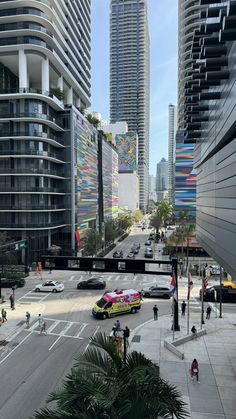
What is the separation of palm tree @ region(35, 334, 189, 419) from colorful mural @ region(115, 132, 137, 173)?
172m

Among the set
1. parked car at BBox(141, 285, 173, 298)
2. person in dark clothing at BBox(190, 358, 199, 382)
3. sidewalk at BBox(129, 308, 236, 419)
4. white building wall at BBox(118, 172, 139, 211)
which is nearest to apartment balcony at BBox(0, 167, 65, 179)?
parked car at BBox(141, 285, 173, 298)

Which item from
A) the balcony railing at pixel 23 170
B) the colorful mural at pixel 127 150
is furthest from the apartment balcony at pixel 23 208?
the colorful mural at pixel 127 150

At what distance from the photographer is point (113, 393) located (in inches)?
254

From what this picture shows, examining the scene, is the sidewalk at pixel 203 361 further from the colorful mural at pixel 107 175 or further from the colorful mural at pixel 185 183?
the colorful mural at pixel 107 175

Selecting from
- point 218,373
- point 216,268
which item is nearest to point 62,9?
point 216,268

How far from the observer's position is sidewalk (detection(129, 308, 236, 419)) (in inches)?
564

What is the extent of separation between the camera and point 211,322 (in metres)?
25.5

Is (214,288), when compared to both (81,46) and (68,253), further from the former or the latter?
(81,46)

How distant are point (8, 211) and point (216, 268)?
105 ft

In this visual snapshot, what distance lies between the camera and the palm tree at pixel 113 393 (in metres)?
6.15

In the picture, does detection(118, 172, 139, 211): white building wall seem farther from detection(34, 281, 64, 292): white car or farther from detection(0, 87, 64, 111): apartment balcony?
detection(34, 281, 64, 292): white car

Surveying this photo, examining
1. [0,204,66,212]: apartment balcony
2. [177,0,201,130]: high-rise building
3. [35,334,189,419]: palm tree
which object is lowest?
[35,334,189,419]: palm tree

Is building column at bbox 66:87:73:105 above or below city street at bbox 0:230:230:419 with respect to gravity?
above

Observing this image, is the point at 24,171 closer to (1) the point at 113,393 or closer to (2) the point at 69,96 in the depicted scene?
(2) the point at 69,96
